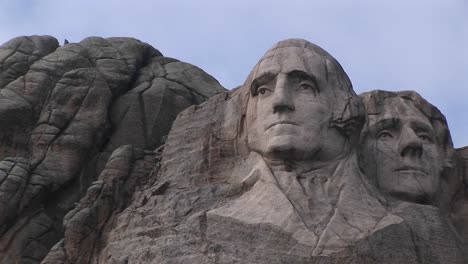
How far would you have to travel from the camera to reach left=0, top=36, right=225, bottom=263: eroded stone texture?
15.9 meters

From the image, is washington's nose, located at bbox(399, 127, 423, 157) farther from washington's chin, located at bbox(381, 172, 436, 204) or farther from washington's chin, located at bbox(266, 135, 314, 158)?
washington's chin, located at bbox(266, 135, 314, 158)

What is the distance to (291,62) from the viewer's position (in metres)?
15.2

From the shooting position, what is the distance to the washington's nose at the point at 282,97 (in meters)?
14.8

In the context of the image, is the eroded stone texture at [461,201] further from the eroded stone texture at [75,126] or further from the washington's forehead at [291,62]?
the eroded stone texture at [75,126]

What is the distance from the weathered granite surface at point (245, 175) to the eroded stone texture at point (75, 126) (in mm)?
21

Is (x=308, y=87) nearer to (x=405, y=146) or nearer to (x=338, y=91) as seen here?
(x=338, y=91)

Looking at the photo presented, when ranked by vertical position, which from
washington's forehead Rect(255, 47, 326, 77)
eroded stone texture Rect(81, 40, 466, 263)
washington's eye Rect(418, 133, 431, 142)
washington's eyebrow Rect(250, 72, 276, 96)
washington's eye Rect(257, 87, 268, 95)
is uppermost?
washington's forehead Rect(255, 47, 326, 77)

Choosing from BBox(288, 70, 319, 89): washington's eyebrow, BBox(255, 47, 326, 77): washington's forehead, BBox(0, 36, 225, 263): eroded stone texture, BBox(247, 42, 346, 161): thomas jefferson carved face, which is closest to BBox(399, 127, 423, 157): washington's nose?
BBox(247, 42, 346, 161): thomas jefferson carved face

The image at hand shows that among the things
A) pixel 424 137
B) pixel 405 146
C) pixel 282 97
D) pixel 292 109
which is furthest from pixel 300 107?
pixel 424 137

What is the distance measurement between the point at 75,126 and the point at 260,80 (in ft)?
10.5

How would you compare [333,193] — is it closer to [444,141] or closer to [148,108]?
[444,141]

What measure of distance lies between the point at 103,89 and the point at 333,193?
4.78 m

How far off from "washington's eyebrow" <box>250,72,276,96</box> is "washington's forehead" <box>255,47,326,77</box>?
0.03 metres

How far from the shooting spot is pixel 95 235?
15227mm
